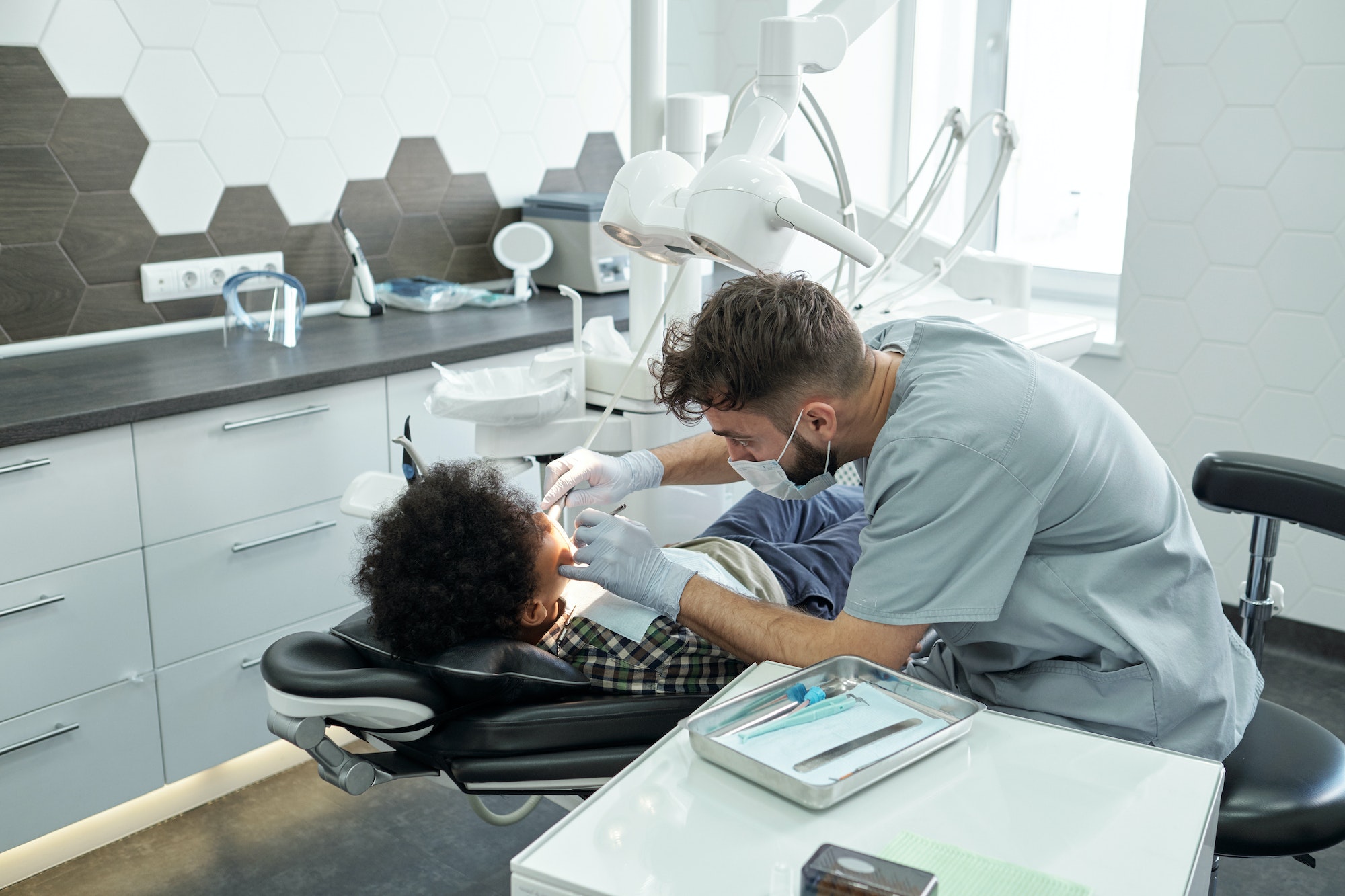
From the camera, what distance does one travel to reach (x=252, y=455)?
2199 mm

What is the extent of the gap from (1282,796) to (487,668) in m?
0.94

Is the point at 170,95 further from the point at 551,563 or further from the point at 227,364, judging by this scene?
the point at 551,563

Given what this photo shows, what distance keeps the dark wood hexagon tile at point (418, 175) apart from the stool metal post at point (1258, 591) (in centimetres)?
221

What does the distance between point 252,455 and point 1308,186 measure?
8.35 feet

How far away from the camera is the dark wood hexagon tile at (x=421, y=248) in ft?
9.91

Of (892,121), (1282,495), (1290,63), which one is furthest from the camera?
(892,121)

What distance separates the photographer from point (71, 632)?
1.98 m

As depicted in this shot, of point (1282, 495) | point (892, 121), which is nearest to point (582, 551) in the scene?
point (1282, 495)

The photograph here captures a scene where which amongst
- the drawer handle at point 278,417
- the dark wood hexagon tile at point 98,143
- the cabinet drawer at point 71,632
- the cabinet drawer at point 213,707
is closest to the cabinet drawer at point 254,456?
the drawer handle at point 278,417

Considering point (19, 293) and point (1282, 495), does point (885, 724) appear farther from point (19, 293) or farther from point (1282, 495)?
point (19, 293)

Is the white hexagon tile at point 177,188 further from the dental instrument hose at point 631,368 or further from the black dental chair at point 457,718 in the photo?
the black dental chair at point 457,718

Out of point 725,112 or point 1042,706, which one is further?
point 725,112

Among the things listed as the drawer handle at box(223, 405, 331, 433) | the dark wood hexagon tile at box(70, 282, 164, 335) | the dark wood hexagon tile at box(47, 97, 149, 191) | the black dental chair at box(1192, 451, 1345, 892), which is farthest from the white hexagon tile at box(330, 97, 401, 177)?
the black dental chair at box(1192, 451, 1345, 892)

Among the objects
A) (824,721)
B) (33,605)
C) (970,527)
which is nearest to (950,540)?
(970,527)
